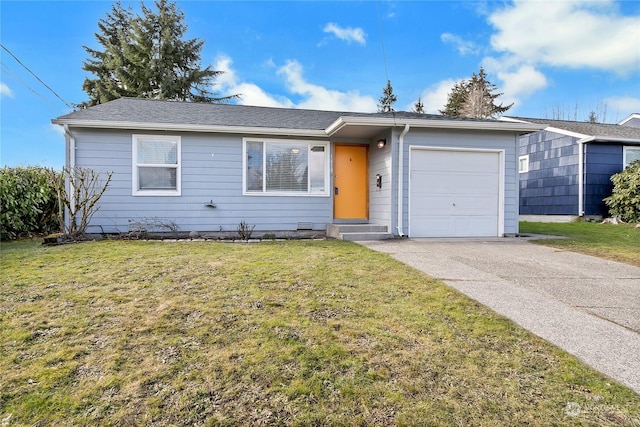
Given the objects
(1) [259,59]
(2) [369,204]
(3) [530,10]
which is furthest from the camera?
(1) [259,59]

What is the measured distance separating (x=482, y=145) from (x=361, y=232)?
3.47m

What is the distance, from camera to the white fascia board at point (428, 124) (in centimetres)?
687

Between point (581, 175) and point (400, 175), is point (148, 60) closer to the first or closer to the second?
point (400, 175)

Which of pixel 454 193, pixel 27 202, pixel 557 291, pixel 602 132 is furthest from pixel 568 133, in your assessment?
pixel 27 202

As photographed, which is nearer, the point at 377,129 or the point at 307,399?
the point at 307,399

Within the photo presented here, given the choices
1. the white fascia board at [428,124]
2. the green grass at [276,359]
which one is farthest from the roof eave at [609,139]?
the green grass at [276,359]

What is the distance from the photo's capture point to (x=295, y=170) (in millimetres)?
8141

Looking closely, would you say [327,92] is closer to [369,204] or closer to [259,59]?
[259,59]

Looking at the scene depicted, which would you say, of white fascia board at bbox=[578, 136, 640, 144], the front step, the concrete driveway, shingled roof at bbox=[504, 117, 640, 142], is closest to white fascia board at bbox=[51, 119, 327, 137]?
the front step

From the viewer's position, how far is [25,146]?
880 cm

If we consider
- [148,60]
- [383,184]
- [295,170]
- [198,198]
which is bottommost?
[198,198]

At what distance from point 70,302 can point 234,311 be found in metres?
1.50

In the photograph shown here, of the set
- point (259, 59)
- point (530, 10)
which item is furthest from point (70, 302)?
point (259, 59)

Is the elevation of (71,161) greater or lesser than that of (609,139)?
lesser
